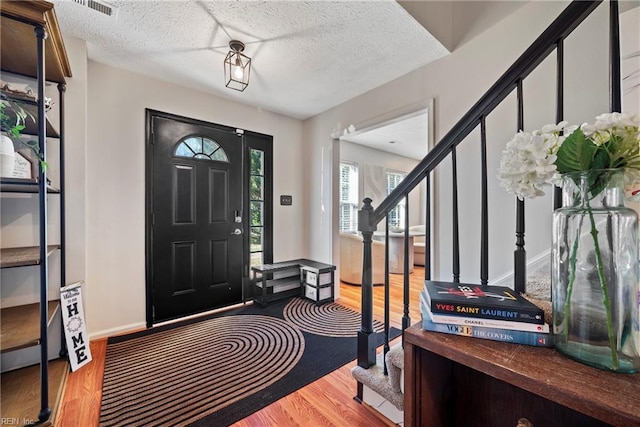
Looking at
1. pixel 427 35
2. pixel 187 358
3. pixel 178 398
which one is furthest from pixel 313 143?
pixel 178 398

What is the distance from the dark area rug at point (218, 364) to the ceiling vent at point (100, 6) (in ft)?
8.07

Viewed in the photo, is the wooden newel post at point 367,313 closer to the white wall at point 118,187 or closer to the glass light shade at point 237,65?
the glass light shade at point 237,65

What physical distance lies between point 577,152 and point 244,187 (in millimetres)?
3028

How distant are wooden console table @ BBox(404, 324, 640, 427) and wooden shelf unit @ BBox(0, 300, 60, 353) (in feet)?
5.95

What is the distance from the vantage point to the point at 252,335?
2387 mm

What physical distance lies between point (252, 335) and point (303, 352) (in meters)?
0.55

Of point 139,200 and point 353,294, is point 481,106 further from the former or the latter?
point 353,294

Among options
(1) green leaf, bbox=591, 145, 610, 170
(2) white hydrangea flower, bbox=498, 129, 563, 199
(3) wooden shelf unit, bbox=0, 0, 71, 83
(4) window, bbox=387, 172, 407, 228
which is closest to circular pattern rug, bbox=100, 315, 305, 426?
(2) white hydrangea flower, bbox=498, 129, 563, 199

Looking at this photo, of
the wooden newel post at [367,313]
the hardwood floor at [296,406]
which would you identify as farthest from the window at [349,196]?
the wooden newel post at [367,313]

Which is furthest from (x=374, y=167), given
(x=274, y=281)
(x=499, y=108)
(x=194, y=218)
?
(x=194, y=218)

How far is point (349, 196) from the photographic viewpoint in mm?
5559

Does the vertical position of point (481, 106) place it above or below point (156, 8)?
below

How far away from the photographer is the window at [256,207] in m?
3.30

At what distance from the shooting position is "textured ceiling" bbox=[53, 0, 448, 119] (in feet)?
5.74
